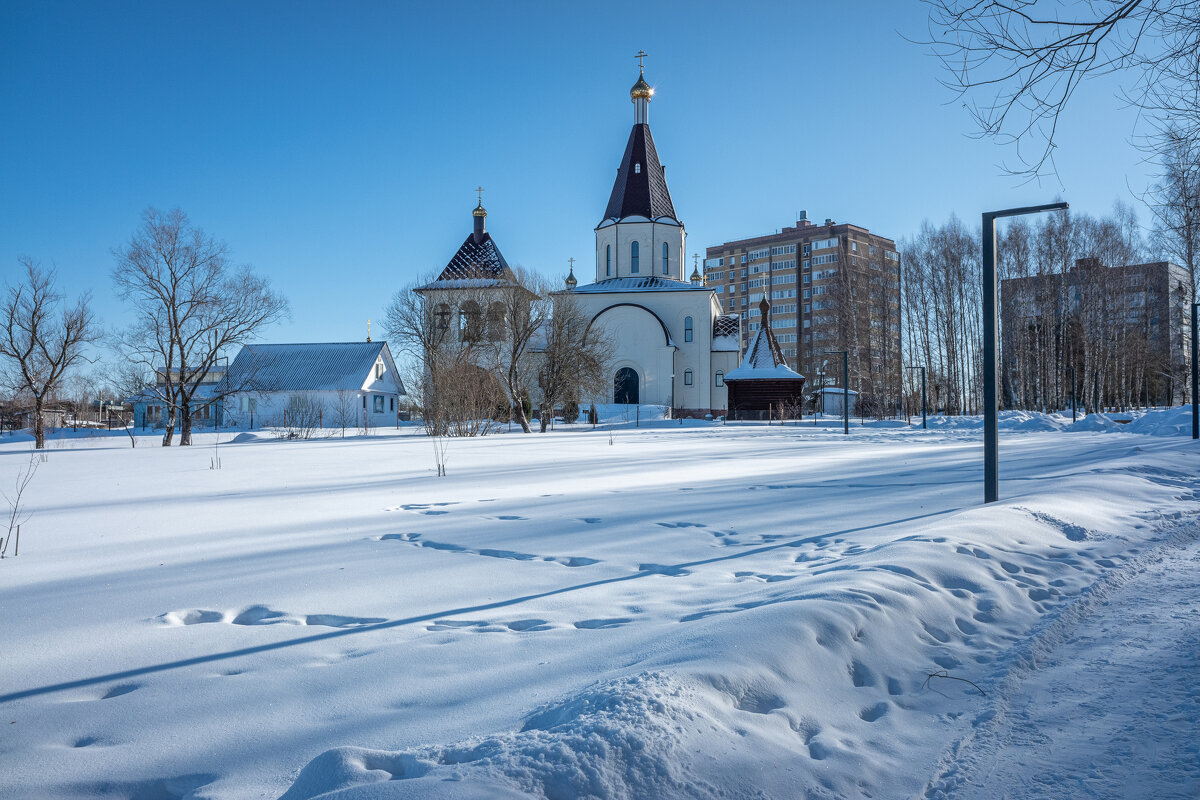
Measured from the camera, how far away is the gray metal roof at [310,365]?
148 ft

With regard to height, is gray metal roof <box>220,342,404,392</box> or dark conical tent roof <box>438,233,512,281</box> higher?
dark conical tent roof <box>438,233,512,281</box>

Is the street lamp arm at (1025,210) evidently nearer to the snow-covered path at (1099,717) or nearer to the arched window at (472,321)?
the snow-covered path at (1099,717)

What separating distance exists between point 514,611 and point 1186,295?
1381 inches

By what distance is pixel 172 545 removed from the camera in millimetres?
5613

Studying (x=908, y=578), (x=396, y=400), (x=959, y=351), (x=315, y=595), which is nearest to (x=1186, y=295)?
(x=959, y=351)

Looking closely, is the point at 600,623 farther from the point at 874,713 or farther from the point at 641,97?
the point at 641,97

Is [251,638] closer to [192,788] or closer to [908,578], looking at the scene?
[192,788]

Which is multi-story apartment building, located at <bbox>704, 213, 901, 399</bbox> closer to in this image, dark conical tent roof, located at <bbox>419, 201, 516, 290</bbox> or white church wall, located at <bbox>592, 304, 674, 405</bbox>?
white church wall, located at <bbox>592, 304, 674, 405</bbox>

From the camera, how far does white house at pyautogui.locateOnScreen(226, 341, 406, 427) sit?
146 feet

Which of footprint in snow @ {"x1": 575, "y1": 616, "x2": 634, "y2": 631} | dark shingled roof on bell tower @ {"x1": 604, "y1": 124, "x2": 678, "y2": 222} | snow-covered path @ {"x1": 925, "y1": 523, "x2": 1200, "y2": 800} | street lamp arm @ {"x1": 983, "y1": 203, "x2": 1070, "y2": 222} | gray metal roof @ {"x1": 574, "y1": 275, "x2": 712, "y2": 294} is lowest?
snow-covered path @ {"x1": 925, "y1": 523, "x2": 1200, "y2": 800}

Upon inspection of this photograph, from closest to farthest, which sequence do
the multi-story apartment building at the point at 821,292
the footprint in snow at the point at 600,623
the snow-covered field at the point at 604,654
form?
the snow-covered field at the point at 604,654, the footprint in snow at the point at 600,623, the multi-story apartment building at the point at 821,292

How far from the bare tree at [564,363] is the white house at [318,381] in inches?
610

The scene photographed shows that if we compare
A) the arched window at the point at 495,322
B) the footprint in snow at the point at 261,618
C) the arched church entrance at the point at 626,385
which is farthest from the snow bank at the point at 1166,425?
the arched church entrance at the point at 626,385

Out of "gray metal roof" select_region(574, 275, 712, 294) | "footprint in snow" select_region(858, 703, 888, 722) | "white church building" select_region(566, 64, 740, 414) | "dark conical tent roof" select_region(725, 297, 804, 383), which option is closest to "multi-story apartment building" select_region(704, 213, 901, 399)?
"dark conical tent roof" select_region(725, 297, 804, 383)
